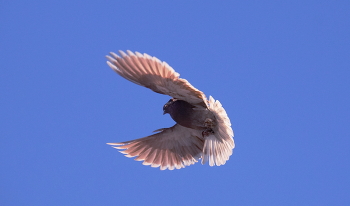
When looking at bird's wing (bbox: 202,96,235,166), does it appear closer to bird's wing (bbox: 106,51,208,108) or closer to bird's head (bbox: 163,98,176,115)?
bird's wing (bbox: 106,51,208,108)

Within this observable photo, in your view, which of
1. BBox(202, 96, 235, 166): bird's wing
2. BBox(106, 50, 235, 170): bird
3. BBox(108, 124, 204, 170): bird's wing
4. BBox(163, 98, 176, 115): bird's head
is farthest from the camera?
BBox(108, 124, 204, 170): bird's wing

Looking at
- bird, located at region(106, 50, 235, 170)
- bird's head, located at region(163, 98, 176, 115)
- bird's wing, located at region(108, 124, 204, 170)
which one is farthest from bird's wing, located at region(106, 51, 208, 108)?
bird's wing, located at region(108, 124, 204, 170)

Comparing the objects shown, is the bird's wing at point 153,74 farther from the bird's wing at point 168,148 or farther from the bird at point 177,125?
the bird's wing at point 168,148

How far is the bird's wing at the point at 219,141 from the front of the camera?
21.5 ft

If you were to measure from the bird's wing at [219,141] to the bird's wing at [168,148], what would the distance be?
47cm

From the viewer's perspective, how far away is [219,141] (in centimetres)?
718

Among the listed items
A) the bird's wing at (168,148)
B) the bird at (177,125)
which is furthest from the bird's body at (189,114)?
the bird's wing at (168,148)

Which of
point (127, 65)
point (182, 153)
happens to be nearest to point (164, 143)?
point (182, 153)

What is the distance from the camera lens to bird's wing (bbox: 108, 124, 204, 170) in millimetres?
7867

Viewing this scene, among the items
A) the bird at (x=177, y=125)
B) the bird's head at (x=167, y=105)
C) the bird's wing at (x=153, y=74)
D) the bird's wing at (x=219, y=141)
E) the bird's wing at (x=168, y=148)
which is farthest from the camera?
the bird's wing at (x=168, y=148)

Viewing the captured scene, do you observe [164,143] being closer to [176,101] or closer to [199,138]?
[199,138]

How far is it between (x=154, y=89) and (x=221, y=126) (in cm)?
109

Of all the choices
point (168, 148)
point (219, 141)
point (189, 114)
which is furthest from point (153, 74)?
point (168, 148)

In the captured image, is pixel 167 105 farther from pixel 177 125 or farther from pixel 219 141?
pixel 219 141
